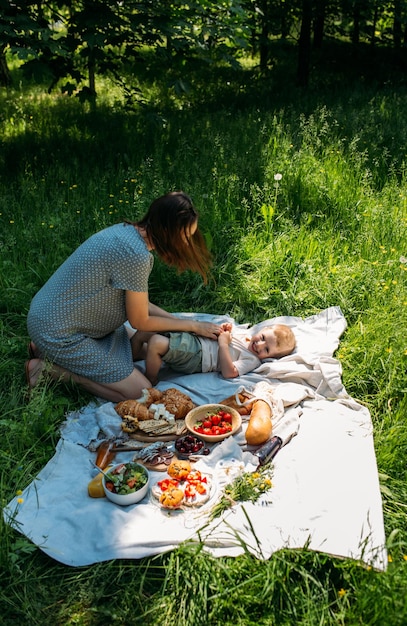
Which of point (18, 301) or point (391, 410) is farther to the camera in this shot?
point (18, 301)

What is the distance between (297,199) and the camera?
5828mm

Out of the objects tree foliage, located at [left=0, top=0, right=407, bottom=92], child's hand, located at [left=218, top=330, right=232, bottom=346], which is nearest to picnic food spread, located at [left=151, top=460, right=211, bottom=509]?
child's hand, located at [left=218, top=330, right=232, bottom=346]

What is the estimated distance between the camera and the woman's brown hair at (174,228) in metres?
3.45

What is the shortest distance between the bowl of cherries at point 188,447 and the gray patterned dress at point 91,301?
0.63 meters

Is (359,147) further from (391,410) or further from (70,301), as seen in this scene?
(70,301)

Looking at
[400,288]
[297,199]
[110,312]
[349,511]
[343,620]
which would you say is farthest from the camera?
[297,199]

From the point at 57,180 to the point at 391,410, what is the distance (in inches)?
179

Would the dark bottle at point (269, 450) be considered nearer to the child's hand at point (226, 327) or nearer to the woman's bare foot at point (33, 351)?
the child's hand at point (226, 327)

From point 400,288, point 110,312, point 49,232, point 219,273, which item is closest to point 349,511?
point 110,312

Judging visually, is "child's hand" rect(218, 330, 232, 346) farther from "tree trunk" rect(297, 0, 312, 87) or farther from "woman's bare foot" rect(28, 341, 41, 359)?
"tree trunk" rect(297, 0, 312, 87)

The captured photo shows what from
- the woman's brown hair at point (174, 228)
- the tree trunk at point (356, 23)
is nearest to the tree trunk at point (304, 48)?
the tree trunk at point (356, 23)

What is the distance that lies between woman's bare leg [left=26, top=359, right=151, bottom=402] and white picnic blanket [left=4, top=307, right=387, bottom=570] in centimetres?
11

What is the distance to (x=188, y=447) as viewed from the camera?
133 inches

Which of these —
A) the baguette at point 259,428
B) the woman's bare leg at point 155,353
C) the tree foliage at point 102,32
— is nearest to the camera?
the baguette at point 259,428
